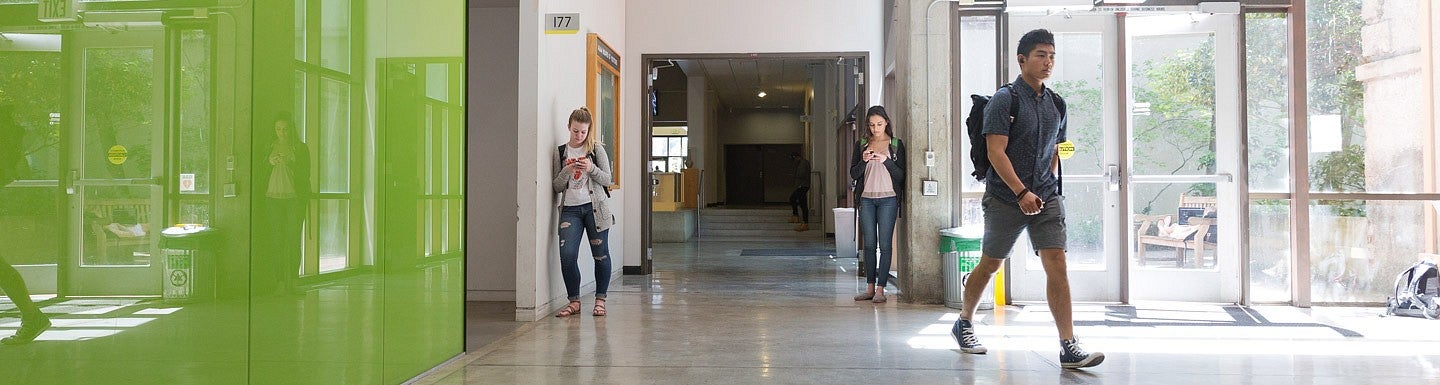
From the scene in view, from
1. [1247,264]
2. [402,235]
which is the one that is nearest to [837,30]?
[1247,264]

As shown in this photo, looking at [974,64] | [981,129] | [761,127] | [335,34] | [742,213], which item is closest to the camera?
[335,34]

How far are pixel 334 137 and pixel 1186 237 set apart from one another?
5512 mm

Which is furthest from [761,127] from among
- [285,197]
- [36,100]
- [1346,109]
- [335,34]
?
[36,100]

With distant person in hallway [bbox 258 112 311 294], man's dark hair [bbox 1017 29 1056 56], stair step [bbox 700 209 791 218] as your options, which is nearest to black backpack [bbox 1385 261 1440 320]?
man's dark hair [bbox 1017 29 1056 56]

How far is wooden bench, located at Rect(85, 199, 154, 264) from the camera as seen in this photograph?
1728mm

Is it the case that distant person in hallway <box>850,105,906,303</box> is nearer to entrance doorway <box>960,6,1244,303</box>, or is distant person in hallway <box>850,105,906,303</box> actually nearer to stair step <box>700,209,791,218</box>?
entrance doorway <box>960,6,1244,303</box>

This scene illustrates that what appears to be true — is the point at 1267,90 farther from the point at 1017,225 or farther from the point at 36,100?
the point at 36,100

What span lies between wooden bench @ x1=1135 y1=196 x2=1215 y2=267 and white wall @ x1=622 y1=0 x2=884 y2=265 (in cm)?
280

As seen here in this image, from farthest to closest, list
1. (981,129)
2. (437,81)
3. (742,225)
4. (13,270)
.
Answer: (742,225)
(981,129)
(437,81)
(13,270)

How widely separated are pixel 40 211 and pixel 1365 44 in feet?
23.5

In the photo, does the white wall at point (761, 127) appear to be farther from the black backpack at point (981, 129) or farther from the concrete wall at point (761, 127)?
the black backpack at point (981, 129)

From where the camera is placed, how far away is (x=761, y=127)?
965 inches

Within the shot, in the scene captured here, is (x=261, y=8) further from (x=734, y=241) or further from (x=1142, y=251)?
(x=734, y=241)

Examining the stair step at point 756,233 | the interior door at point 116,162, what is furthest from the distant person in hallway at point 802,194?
the interior door at point 116,162
